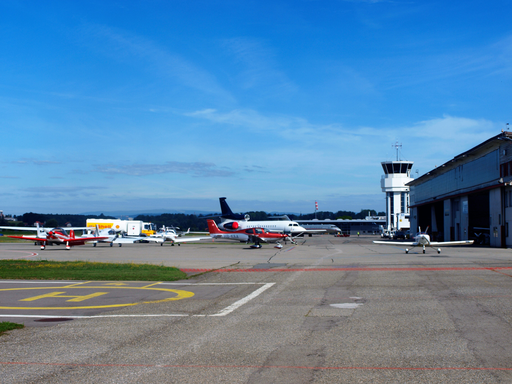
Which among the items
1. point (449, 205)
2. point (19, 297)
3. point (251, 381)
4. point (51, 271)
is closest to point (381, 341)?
point (251, 381)

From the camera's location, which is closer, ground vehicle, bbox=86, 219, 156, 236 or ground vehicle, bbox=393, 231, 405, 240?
ground vehicle, bbox=86, 219, 156, 236

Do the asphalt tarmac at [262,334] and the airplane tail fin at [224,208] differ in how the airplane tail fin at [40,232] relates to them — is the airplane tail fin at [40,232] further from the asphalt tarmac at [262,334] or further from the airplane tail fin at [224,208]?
the airplane tail fin at [224,208]

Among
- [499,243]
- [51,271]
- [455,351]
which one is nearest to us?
[455,351]

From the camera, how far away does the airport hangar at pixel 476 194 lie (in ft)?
148

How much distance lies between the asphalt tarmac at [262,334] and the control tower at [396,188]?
110 metres

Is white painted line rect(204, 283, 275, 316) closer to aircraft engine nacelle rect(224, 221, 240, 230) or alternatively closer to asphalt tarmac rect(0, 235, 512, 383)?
asphalt tarmac rect(0, 235, 512, 383)

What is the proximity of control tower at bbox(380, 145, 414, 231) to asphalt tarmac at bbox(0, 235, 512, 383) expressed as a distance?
→ 110m

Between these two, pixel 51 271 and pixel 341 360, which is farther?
pixel 51 271

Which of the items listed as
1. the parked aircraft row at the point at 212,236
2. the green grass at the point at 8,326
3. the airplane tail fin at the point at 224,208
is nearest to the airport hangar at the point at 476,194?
the parked aircraft row at the point at 212,236

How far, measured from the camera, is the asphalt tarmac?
6.03 m

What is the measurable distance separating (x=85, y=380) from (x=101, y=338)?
8.21 feet

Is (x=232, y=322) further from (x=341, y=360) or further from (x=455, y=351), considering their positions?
(x=455, y=351)

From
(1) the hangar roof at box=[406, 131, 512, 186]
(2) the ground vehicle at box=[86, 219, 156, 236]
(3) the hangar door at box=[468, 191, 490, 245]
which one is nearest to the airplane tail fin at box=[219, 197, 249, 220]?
(2) the ground vehicle at box=[86, 219, 156, 236]

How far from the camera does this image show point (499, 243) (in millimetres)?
45625
